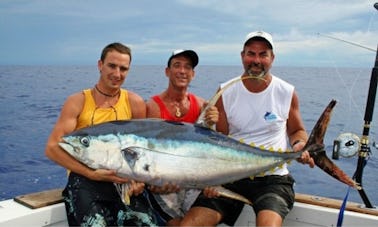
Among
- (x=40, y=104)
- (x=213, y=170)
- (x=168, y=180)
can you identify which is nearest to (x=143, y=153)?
(x=168, y=180)

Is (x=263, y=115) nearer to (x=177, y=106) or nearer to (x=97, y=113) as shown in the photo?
(x=177, y=106)

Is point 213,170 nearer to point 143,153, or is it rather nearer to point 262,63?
point 143,153

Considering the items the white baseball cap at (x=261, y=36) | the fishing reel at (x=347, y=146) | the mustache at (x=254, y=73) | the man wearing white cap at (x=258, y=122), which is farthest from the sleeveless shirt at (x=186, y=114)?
the fishing reel at (x=347, y=146)

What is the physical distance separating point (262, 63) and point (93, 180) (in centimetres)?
146

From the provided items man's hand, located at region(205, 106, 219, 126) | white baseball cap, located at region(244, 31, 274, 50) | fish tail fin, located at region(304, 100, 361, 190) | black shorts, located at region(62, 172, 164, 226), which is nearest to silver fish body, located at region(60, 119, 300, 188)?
man's hand, located at region(205, 106, 219, 126)

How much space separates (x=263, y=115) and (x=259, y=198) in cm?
62

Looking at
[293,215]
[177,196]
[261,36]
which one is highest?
[261,36]

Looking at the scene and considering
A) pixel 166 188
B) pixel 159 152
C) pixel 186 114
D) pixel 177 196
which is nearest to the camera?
pixel 159 152

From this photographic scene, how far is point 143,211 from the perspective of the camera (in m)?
2.46

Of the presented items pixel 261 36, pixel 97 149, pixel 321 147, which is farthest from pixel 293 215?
pixel 97 149

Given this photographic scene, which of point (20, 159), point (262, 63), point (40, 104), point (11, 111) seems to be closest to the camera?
point (262, 63)

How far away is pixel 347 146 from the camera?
114 inches

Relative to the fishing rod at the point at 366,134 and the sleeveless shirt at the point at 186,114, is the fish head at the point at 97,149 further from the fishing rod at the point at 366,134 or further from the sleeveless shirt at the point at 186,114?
the fishing rod at the point at 366,134

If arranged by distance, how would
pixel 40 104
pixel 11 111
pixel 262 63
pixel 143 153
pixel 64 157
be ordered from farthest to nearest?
1. pixel 40 104
2. pixel 11 111
3. pixel 262 63
4. pixel 64 157
5. pixel 143 153
